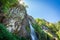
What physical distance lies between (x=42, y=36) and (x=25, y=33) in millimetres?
7808

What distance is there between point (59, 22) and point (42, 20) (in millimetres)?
9068

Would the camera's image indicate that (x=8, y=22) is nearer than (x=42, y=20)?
Yes

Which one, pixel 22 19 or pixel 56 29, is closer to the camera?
pixel 22 19

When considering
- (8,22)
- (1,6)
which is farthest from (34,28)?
(1,6)

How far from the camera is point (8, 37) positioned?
16.6 meters

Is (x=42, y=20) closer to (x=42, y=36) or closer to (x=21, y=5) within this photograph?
(x=42, y=36)

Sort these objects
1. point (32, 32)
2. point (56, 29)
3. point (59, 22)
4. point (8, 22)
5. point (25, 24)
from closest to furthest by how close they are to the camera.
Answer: point (8, 22) → point (25, 24) → point (32, 32) → point (56, 29) → point (59, 22)

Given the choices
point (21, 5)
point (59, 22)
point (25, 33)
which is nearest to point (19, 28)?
point (25, 33)

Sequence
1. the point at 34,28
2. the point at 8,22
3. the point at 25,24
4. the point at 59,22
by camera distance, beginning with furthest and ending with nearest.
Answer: the point at 59,22, the point at 34,28, the point at 25,24, the point at 8,22

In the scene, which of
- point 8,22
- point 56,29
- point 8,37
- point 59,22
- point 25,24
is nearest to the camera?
point 8,37

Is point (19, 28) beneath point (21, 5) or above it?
beneath

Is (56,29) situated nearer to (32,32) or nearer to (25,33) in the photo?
(32,32)

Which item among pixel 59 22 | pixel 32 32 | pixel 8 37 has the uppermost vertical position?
pixel 59 22

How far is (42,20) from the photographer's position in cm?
5447
